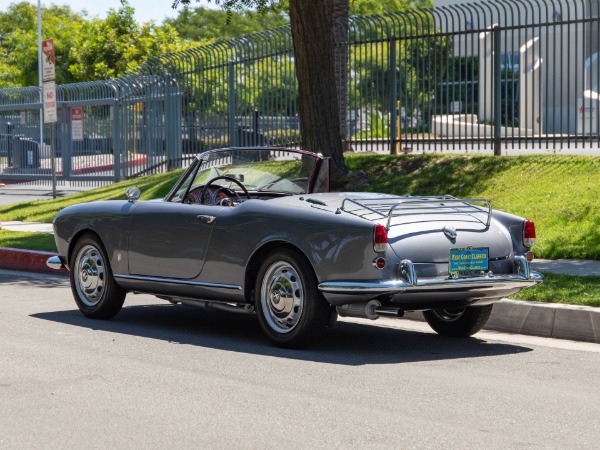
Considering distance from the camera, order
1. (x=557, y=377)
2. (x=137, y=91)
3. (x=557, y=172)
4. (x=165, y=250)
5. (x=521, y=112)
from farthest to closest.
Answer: (x=137, y=91) < (x=521, y=112) < (x=557, y=172) < (x=165, y=250) < (x=557, y=377)

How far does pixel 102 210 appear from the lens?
9.52 meters

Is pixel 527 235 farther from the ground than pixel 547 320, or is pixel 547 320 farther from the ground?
pixel 527 235

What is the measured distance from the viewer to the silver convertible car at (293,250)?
25.1 ft

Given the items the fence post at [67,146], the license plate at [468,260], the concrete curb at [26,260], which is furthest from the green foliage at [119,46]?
the license plate at [468,260]

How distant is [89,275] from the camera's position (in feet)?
31.6

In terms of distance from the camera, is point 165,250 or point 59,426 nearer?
point 59,426

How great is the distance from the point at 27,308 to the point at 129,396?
418cm

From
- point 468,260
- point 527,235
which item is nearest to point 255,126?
point 527,235

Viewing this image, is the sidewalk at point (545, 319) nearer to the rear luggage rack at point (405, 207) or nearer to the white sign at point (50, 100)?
the rear luggage rack at point (405, 207)

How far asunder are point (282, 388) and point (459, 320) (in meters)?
2.44

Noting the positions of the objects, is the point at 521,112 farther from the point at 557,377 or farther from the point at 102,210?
the point at 557,377

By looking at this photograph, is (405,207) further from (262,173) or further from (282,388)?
(282,388)

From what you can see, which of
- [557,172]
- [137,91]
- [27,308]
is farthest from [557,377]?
[137,91]

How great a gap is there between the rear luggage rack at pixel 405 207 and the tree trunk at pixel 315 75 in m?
8.51
